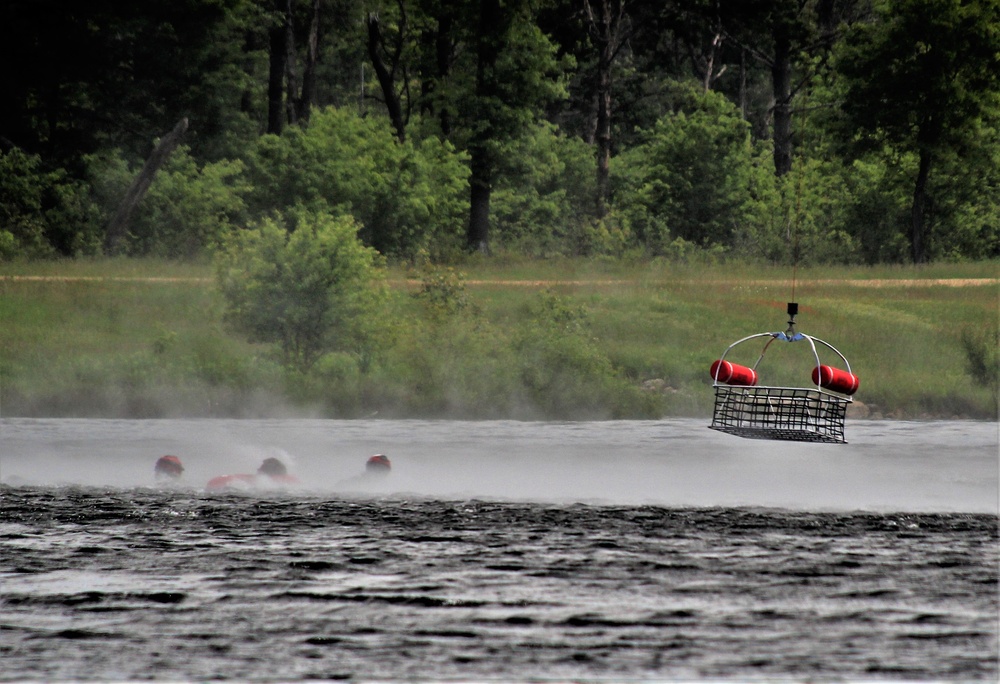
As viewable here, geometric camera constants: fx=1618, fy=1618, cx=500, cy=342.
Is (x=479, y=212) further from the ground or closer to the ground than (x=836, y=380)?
further from the ground

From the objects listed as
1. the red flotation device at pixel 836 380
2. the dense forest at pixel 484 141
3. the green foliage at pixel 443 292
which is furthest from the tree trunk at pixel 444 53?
the red flotation device at pixel 836 380

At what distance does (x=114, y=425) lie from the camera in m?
32.8

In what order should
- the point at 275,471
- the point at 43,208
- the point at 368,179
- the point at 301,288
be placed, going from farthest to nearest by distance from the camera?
the point at 43,208, the point at 368,179, the point at 301,288, the point at 275,471

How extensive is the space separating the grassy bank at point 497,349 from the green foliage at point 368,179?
21.4ft

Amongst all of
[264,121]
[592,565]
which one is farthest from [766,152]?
[592,565]

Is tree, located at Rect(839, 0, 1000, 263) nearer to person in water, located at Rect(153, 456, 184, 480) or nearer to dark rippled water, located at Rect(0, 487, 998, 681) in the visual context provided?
dark rippled water, located at Rect(0, 487, 998, 681)

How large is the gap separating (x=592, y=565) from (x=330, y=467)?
904cm

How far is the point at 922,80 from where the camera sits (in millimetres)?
50219

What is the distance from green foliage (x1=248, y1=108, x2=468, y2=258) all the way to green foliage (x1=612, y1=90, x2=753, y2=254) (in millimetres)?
7559

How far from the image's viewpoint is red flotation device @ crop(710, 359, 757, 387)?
17.6 m

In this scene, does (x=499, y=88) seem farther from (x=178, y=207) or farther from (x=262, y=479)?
(x=262, y=479)

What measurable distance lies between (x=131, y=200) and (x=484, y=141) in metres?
11.6

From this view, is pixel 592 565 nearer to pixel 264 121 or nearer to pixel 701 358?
pixel 701 358

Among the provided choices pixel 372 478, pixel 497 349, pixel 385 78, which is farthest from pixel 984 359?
pixel 385 78
